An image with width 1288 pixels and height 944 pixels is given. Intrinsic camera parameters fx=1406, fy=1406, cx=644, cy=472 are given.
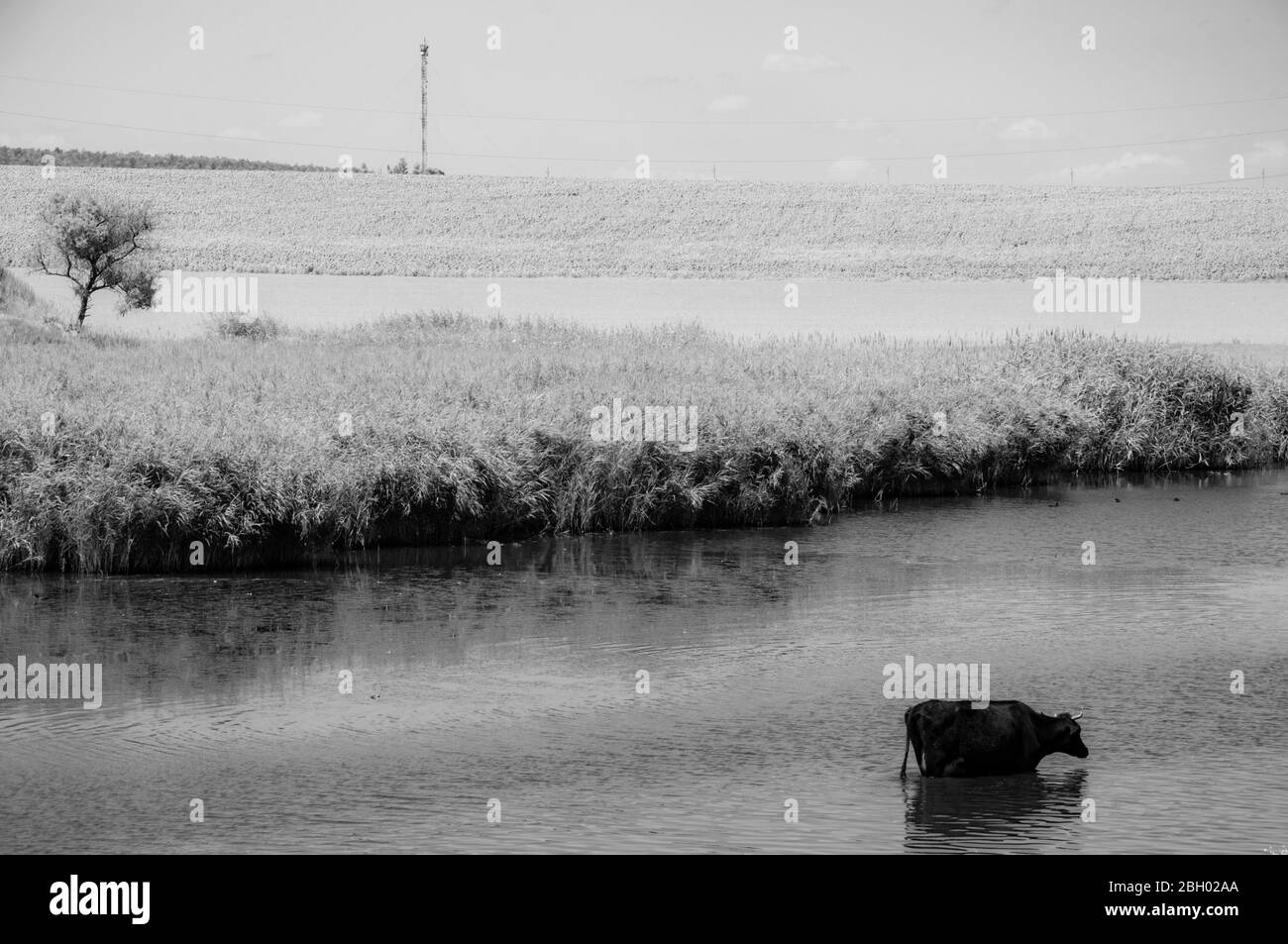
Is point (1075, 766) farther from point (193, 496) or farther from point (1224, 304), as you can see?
point (1224, 304)

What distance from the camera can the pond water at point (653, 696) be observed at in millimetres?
8797

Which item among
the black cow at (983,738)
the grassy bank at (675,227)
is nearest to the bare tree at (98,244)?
the grassy bank at (675,227)

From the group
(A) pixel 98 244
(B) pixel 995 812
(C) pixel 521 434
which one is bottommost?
(B) pixel 995 812

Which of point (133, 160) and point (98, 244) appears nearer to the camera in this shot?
point (98, 244)

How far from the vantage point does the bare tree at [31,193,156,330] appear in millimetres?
37594

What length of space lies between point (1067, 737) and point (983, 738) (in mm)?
636

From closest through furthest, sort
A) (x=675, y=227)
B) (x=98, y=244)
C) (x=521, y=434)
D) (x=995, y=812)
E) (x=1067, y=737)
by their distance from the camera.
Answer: (x=995, y=812), (x=1067, y=737), (x=521, y=434), (x=98, y=244), (x=675, y=227)

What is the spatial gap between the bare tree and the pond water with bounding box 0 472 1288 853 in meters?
24.1

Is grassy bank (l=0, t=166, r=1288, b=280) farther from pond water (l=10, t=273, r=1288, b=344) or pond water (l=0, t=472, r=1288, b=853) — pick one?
pond water (l=0, t=472, r=1288, b=853)

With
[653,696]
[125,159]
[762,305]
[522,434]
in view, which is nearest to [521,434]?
[522,434]

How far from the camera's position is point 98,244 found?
38.3m

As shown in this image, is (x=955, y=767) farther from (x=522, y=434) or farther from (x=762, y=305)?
(x=762, y=305)

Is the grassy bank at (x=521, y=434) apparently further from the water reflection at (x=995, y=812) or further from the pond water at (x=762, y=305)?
the pond water at (x=762, y=305)

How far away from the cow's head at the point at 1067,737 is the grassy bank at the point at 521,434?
10253 millimetres
